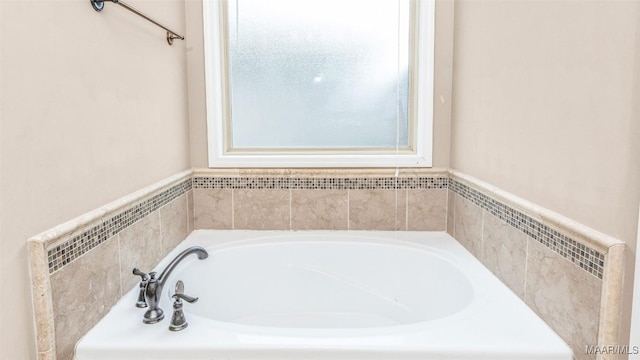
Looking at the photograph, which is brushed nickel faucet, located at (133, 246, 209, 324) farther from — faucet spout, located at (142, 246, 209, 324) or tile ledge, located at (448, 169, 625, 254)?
tile ledge, located at (448, 169, 625, 254)

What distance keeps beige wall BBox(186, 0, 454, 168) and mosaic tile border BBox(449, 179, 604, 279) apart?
48 centimetres

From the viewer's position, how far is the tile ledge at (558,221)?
1.08 meters

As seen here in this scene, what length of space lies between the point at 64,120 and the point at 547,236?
143 cm

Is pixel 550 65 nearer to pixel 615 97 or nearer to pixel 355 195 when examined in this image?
pixel 615 97

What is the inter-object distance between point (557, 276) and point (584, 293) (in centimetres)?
14

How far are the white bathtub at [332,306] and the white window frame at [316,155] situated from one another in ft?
1.25

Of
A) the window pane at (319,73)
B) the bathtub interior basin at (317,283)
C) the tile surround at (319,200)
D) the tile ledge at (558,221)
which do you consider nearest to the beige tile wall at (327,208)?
the tile surround at (319,200)

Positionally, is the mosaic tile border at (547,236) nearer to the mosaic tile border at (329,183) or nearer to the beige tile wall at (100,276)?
the mosaic tile border at (329,183)

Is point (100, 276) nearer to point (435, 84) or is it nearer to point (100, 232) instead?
point (100, 232)

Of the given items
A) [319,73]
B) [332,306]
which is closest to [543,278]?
[332,306]

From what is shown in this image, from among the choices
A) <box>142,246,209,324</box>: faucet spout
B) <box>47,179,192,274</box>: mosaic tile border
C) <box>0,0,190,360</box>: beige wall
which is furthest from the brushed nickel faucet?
<box>0,0,190,360</box>: beige wall

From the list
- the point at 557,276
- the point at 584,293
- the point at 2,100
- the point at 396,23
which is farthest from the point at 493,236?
the point at 2,100

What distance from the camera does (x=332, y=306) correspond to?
2.28 m

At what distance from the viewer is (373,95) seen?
98.3 inches
